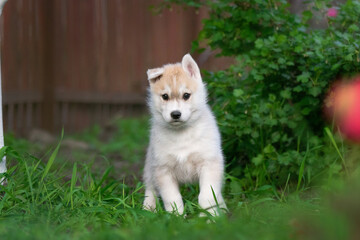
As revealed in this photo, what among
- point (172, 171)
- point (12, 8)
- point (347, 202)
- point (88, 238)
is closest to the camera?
point (347, 202)

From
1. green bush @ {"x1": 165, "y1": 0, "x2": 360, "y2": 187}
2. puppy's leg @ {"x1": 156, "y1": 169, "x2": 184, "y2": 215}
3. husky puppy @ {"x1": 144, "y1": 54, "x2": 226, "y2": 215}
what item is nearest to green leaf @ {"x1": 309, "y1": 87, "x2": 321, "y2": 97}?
green bush @ {"x1": 165, "y1": 0, "x2": 360, "y2": 187}

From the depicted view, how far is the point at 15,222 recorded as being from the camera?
3.62 m

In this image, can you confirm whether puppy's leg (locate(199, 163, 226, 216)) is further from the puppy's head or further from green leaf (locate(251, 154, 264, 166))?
green leaf (locate(251, 154, 264, 166))

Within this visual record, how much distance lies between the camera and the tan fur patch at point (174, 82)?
4211mm

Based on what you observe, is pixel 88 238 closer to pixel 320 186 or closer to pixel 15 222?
pixel 15 222

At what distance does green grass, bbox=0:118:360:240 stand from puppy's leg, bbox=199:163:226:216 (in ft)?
0.31

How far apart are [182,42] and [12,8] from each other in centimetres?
286

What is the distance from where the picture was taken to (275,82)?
5.10 meters

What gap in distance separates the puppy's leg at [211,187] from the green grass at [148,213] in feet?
0.31

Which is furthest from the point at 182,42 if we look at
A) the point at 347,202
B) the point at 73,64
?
the point at 347,202

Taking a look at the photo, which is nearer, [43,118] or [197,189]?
[197,189]

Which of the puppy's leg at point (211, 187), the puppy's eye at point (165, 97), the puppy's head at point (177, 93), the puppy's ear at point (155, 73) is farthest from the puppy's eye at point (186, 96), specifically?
the puppy's leg at point (211, 187)

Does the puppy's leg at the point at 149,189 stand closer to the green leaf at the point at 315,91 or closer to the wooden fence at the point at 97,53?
the green leaf at the point at 315,91

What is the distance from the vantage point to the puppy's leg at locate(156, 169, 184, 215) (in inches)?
161
